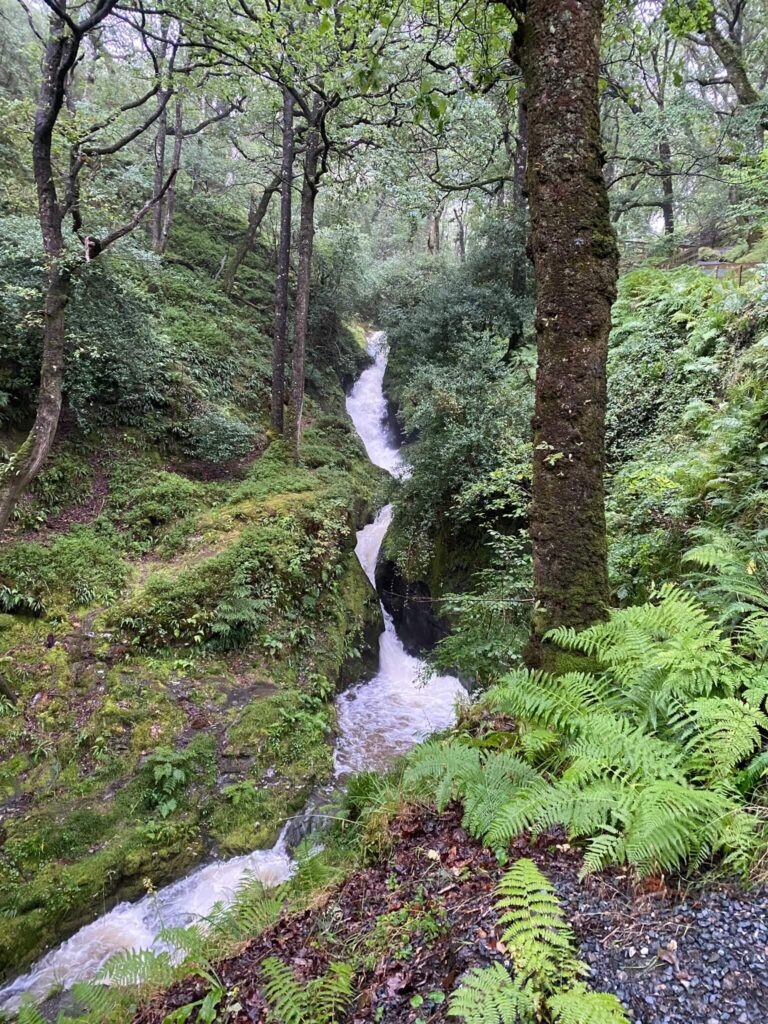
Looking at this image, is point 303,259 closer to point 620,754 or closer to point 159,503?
point 159,503

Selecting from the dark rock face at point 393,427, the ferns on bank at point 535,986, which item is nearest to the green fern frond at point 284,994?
the ferns on bank at point 535,986

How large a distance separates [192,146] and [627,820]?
24819mm

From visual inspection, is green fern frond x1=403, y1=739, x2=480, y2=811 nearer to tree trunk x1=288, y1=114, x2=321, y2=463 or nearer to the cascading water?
the cascading water

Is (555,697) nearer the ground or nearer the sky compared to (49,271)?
nearer the ground

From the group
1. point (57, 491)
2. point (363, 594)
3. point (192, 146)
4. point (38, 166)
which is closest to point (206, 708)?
point (363, 594)

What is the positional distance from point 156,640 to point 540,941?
22.3ft

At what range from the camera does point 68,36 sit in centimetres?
677

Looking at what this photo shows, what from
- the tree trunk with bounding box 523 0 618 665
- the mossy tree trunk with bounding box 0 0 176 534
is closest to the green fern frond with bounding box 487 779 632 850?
the tree trunk with bounding box 523 0 618 665

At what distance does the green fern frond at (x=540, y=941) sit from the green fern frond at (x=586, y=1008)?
0.28 feet

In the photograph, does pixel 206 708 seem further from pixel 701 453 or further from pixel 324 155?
pixel 324 155

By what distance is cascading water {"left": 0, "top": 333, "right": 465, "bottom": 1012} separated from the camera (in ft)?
15.4

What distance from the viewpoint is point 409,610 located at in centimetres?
1138

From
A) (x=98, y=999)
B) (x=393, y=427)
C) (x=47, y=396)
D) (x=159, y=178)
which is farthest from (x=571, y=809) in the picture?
(x=159, y=178)

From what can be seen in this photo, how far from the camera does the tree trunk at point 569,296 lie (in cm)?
304
